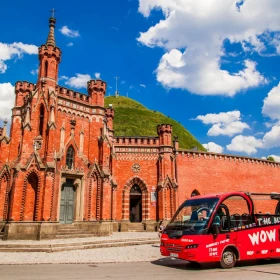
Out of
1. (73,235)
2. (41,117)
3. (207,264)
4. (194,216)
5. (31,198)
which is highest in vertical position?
(41,117)

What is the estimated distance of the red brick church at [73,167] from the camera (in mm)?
18469

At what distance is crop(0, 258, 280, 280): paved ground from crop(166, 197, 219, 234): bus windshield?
127 centimetres

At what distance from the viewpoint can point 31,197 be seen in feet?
61.1

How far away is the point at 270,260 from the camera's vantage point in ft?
38.7

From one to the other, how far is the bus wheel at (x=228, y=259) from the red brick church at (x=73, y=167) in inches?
463

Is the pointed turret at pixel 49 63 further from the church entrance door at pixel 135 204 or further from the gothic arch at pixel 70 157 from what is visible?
the church entrance door at pixel 135 204

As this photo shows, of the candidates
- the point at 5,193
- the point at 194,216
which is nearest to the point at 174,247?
the point at 194,216

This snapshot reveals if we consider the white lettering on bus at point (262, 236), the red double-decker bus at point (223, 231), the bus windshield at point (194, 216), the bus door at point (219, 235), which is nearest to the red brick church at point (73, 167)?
the bus windshield at point (194, 216)

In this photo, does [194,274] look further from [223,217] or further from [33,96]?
[33,96]

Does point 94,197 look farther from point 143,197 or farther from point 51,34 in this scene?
point 51,34

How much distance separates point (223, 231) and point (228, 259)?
0.91 metres

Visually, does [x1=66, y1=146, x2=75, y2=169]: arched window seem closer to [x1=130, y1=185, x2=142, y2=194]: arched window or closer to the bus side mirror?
[x1=130, y1=185, x2=142, y2=194]: arched window

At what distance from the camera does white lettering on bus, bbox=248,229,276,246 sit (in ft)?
34.4

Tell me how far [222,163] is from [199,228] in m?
25.2
